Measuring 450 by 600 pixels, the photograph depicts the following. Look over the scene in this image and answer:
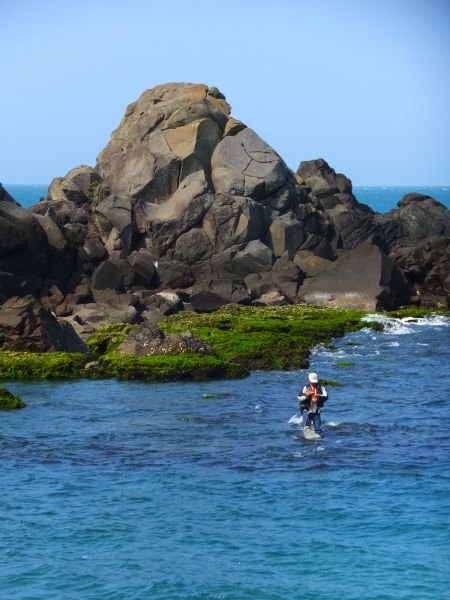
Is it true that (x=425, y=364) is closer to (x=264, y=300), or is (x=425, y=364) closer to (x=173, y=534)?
(x=264, y=300)

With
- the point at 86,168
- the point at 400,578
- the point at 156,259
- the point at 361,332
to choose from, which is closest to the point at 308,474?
the point at 400,578

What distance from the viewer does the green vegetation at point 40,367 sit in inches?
2016

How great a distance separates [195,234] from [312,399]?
45267 millimetres

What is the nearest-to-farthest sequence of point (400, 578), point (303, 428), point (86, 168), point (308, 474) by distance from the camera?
point (400, 578), point (308, 474), point (303, 428), point (86, 168)

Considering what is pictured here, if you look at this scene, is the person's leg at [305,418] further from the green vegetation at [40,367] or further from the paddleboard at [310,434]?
the green vegetation at [40,367]

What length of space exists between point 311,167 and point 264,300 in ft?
105

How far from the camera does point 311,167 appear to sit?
103 meters

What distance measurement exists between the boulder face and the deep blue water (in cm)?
2010

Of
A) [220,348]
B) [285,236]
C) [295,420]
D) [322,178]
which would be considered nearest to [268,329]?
[220,348]

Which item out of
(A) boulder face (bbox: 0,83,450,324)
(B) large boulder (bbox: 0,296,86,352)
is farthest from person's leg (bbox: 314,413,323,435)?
(A) boulder face (bbox: 0,83,450,324)

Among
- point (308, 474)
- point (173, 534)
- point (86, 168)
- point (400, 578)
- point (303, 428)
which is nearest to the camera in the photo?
point (400, 578)

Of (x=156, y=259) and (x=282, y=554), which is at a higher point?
(x=156, y=259)

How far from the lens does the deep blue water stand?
2745 cm

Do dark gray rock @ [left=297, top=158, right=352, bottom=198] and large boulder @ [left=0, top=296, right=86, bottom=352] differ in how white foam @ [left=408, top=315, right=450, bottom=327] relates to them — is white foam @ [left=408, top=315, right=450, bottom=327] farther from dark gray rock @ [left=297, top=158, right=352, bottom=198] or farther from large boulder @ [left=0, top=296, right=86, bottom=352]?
dark gray rock @ [left=297, top=158, right=352, bottom=198]
